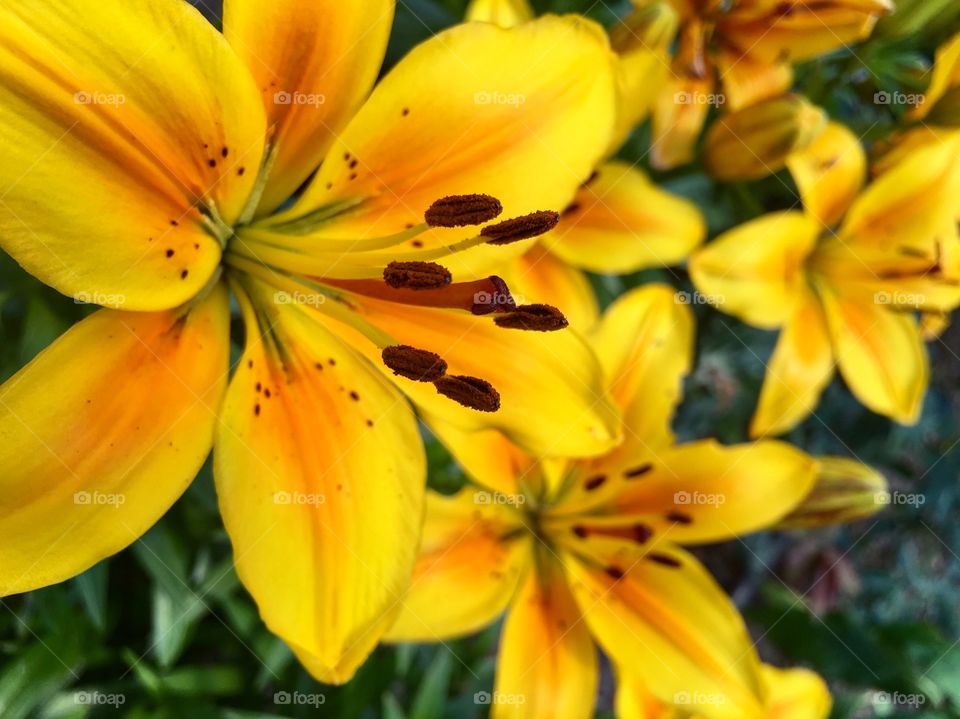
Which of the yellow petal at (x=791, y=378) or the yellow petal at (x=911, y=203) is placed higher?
the yellow petal at (x=911, y=203)

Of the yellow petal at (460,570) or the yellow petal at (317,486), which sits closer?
the yellow petal at (317,486)

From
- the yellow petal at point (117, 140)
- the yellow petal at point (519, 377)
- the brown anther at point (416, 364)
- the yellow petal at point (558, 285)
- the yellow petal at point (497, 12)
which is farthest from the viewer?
the yellow petal at point (558, 285)

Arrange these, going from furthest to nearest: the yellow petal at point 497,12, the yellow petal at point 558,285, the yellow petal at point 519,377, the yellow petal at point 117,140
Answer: the yellow petal at point 558,285 < the yellow petal at point 497,12 < the yellow petal at point 519,377 < the yellow petal at point 117,140

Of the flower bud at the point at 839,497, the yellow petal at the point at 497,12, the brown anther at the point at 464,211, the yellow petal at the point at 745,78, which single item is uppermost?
the yellow petal at the point at 497,12

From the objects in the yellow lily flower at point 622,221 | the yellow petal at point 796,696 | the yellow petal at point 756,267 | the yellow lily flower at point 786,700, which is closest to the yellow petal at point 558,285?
the yellow lily flower at point 622,221

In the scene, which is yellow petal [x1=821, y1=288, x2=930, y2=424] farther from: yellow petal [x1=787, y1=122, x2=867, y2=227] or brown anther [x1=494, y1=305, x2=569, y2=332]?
brown anther [x1=494, y1=305, x2=569, y2=332]

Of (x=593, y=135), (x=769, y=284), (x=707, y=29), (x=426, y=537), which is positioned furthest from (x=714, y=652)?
(x=707, y=29)

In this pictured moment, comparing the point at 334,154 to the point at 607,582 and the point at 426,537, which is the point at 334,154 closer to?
the point at 426,537

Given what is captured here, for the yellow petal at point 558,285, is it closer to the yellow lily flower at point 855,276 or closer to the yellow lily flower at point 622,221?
the yellow lily flower at point 622,221
